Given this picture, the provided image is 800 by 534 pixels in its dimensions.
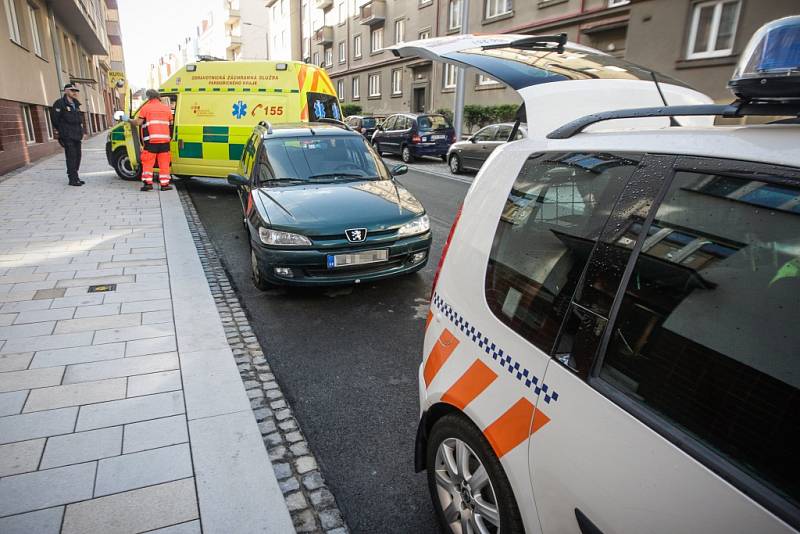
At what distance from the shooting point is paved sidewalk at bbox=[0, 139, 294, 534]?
7.59 ft

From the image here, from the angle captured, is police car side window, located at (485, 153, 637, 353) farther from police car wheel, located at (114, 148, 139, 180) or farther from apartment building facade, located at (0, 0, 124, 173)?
apartment building facade, located at (0, 0, 124, 173)

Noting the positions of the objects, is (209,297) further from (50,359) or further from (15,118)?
(15,118)

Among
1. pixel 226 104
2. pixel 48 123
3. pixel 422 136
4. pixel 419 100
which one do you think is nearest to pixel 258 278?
pixel 226 104

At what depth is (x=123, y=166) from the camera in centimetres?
1223

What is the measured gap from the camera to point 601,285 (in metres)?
1.43

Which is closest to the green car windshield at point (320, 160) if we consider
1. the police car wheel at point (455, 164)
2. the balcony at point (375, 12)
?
the police car wheel at point (455, 164)

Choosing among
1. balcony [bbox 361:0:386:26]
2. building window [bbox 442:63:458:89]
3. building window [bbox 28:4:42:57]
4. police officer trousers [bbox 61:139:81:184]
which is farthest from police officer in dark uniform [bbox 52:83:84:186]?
balcony [bbox 361:0:386:26]

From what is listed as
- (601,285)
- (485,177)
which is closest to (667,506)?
(601,285)

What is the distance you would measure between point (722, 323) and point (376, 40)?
3630 cm

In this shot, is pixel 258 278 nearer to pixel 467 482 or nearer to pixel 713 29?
pixel 467 482

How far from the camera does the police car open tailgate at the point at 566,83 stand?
87.0 inches

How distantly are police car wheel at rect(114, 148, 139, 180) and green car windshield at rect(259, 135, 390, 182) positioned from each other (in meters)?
7.72

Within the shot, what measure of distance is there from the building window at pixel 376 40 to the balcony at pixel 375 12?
3.37 feet

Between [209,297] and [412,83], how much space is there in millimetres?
26629
